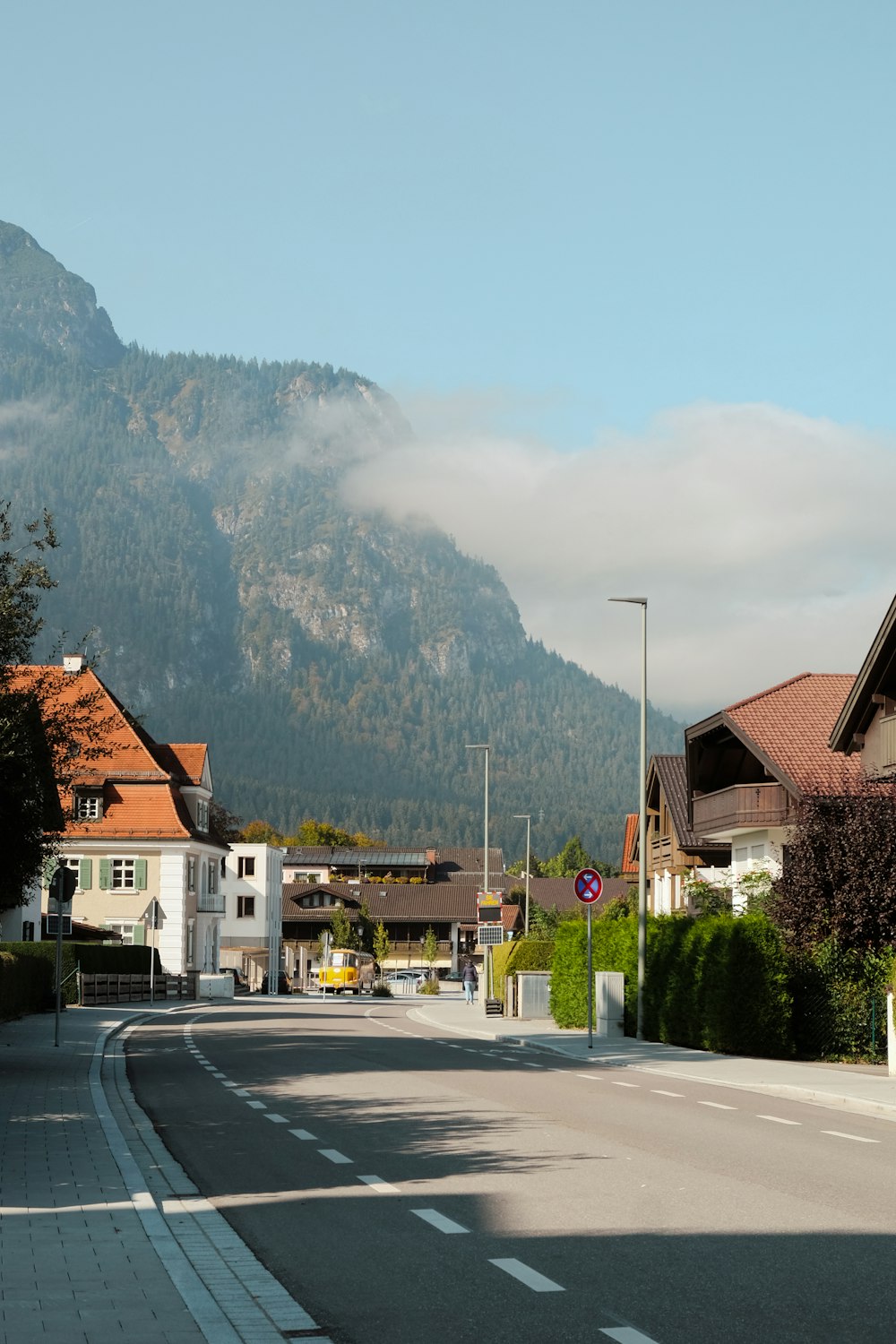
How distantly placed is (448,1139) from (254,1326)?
7509mm

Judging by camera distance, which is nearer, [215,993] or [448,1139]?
[448,1139]

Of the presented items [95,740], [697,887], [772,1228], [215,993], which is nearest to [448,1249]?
[772,1228]

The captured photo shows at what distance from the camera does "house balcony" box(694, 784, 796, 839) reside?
Answer: 4472 centimetres

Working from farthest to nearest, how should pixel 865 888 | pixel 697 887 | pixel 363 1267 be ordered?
pixel 697 887, pixel 865 888, pixel 363 1267

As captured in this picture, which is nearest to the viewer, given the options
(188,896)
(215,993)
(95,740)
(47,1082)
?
(47,1082)

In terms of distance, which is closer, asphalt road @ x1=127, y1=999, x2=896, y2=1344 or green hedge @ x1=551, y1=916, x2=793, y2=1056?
asphalt road @ x1=127, y1=999, x2=896, y2=1344

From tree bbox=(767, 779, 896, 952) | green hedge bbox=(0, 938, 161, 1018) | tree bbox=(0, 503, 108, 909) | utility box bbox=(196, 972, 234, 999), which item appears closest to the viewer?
tree bbox=(0, 503, 108, 909)

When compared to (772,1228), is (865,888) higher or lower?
higher

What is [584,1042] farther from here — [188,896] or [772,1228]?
[188,896]

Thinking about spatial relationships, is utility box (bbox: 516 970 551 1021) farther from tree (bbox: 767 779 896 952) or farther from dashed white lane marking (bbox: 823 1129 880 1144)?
dashed white lane marking (bbox: 823 1129 880 1144)

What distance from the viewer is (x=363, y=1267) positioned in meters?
8.55

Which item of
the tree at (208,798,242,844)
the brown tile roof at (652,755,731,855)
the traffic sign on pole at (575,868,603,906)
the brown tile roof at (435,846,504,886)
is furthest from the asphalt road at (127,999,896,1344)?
the brown tile roof at (435,846,504,886)

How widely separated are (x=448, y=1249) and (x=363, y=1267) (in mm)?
618

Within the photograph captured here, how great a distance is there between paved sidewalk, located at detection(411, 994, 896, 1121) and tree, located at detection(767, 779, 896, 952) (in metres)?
2.55
